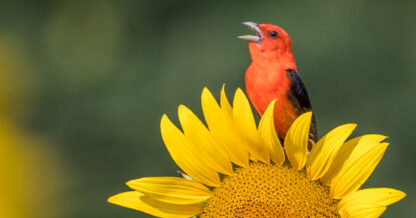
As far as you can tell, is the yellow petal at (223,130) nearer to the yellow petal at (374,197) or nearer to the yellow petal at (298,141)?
the yellow petal at (298,141)

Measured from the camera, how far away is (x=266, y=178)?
6.64 ft

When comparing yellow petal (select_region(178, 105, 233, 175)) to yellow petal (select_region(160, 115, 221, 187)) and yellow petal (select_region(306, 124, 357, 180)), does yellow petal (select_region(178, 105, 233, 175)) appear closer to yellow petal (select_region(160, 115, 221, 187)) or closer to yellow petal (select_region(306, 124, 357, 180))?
yellow petal (select_region(160, 115, 221, 187))

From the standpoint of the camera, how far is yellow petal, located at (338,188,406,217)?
1879mm

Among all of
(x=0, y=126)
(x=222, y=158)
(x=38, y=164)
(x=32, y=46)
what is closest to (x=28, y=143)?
(x=38, y=164)

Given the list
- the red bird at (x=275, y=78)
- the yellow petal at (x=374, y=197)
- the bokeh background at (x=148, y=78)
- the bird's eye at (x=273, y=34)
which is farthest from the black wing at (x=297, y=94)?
the bokeh background at (x=148, y=78)

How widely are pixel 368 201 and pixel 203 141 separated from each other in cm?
50

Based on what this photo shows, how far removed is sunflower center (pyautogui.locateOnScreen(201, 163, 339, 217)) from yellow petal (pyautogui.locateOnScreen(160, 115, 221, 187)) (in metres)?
0.06

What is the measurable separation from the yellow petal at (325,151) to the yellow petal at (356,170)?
58mm

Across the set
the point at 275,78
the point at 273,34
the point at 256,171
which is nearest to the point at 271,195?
the point at 256,171

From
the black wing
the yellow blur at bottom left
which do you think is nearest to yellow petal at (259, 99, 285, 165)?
the black wing

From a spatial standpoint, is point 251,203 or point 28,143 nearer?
point 251,203

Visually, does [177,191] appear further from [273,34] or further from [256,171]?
[273,34]

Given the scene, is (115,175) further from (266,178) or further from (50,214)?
(266,178)

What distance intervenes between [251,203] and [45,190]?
3.26 metres
